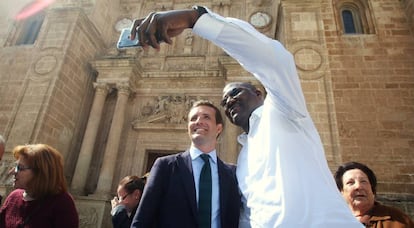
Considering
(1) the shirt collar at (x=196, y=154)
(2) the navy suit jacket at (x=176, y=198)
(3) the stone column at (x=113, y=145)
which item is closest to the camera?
(2) the navy suit jacket at (x=176, y=198)

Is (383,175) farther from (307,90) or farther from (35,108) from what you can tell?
(35,108)

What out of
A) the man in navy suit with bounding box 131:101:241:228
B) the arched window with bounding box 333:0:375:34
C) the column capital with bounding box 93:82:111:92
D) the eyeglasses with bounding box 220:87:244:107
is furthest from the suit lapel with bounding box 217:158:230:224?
the column capital with bounding box 93:82:111:92

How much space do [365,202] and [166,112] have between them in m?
7.68

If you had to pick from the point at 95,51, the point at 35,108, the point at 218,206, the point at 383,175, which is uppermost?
the point at 95,51

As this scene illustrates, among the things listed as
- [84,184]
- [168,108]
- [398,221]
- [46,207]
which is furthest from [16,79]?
[398,221]

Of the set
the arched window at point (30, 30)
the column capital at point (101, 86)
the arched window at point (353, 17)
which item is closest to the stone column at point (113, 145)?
the column capital at point (101, 86)

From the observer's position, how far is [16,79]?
870 cm

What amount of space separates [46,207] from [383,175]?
627 cm

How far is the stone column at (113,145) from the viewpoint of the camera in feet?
26.8

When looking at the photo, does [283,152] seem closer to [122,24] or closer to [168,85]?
[168,85]

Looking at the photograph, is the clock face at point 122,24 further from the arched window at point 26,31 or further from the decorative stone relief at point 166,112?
the decorative stone relief at point 166,112

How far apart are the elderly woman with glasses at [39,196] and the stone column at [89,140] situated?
21.0ft

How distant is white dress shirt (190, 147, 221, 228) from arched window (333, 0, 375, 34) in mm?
7270

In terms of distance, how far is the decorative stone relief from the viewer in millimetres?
9273
